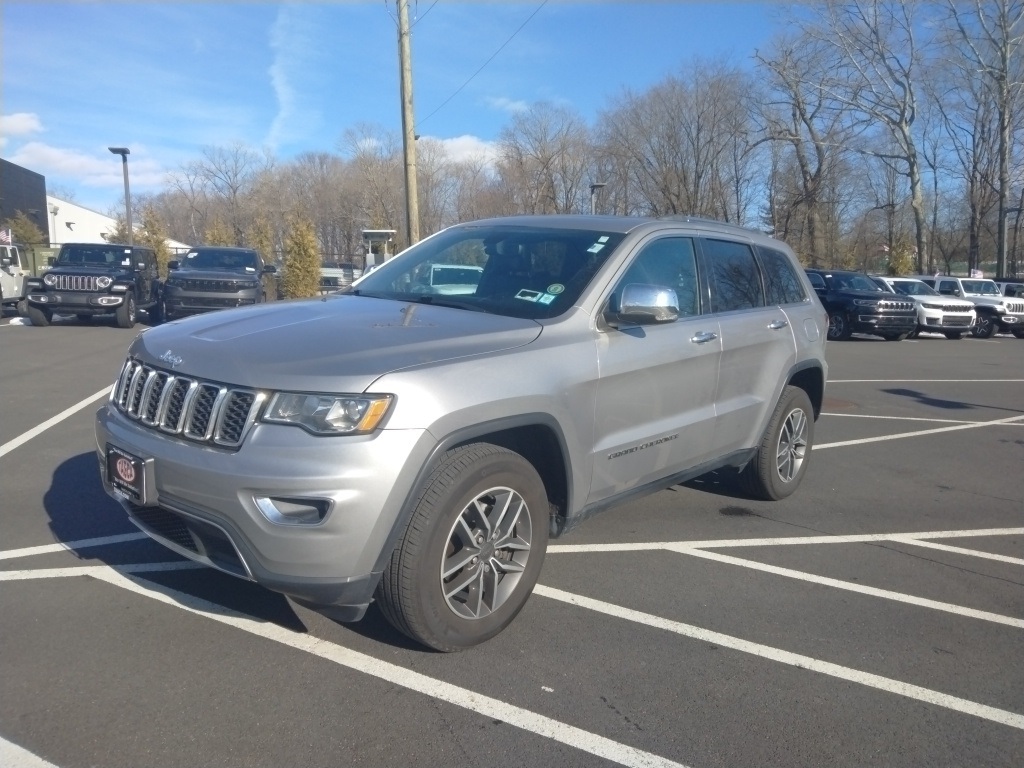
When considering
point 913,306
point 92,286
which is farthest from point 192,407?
point 913,306

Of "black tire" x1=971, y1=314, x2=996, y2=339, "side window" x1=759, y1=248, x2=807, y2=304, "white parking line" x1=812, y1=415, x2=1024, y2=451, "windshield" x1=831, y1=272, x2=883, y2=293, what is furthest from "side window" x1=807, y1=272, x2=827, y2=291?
"side window" x1=759, y1=248, x2=807, y2=304

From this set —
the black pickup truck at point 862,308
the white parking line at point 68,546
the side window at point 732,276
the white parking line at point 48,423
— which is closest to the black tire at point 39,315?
the white parking line at point 48,423

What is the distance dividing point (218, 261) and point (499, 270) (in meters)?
15.5

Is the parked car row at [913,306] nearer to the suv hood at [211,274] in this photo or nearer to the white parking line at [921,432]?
the white parking line at [921,432]

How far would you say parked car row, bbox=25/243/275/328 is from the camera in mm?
17391

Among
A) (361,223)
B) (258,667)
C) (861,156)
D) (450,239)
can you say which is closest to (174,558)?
(258,667)

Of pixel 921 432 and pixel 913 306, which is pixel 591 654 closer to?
pixel 921 432

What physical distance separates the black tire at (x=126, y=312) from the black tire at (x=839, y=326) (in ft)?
52.8

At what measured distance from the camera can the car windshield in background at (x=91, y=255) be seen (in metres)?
18.8

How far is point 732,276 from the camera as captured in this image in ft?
18.3

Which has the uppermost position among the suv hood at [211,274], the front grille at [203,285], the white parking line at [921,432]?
the suv hood at [211,274]

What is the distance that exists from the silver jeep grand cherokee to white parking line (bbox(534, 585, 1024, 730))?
0.48 meters

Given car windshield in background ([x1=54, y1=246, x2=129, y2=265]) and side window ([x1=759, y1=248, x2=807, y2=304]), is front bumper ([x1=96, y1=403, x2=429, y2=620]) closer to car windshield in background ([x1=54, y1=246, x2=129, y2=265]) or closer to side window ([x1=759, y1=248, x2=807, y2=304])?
side window ([x1=759, y1=248, x2=807, y2=304])

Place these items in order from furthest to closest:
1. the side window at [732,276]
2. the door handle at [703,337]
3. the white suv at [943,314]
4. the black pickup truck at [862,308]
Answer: the white suv at [943,314] < the black pickup truck at [862,308] < the side window at [732,276] < the door handle at [703,337]
